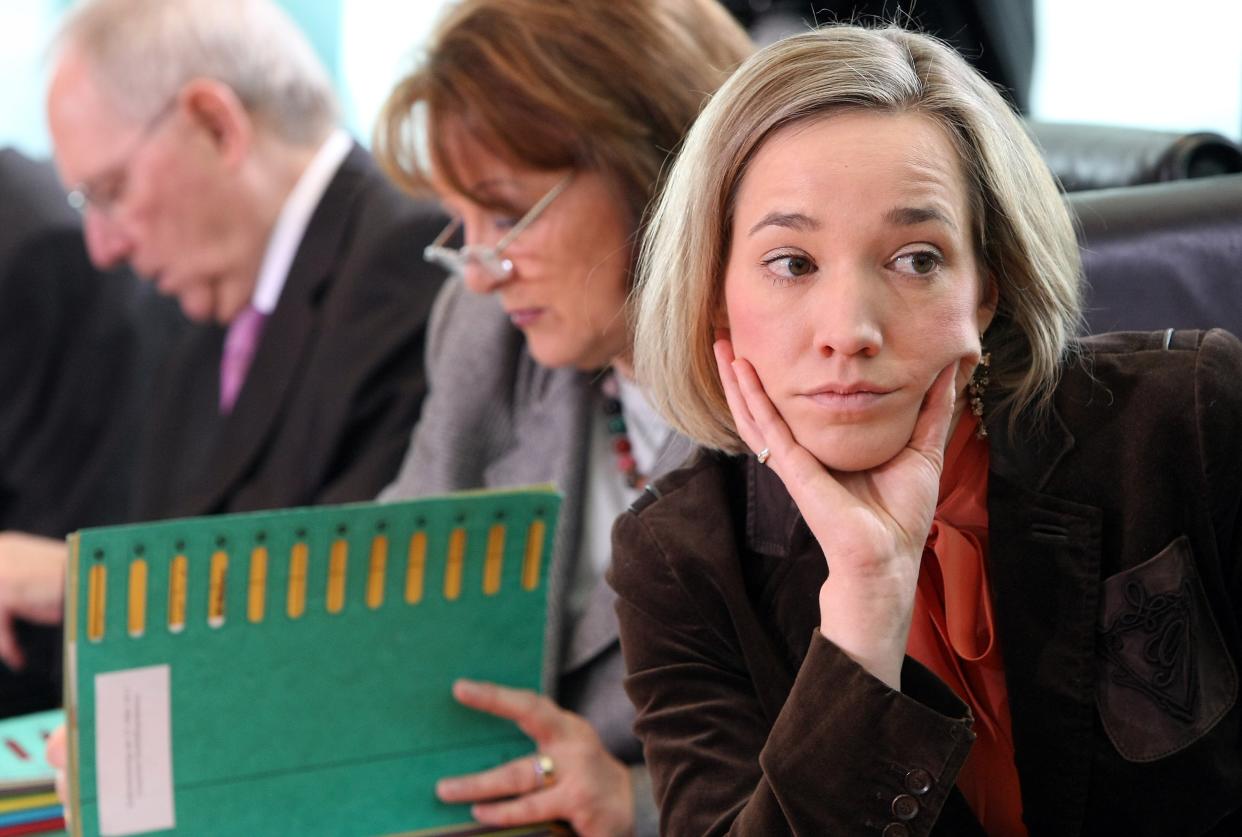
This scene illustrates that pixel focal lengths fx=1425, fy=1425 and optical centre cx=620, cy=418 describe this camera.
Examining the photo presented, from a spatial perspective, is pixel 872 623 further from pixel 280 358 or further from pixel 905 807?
pixel 280 358

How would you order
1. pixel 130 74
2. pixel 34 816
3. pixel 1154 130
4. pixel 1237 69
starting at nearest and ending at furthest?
1. pixel 34 816
2. pixel 1154 130
3. pixel 130 74
4. pixel 1237 69

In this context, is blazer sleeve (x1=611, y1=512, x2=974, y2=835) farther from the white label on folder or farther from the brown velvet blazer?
the white label on folder

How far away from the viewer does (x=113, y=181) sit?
87.4 inches

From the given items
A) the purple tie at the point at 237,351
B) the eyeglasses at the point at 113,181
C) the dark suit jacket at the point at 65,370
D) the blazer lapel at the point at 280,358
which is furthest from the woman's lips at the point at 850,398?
the dark suit jacket at the point at 65,370

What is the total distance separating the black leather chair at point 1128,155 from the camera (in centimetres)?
145

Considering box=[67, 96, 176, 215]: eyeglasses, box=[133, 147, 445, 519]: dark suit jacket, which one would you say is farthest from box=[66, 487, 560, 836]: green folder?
box=[67, 96, 176, 215]: eyeglasses

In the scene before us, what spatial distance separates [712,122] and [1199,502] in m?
0.42

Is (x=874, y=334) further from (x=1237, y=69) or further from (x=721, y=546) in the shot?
(x=1237, y=69)

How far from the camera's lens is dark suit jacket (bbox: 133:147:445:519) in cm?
188

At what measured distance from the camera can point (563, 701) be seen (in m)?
1.54

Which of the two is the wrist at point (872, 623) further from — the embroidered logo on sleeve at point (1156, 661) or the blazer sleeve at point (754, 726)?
the embroidered logo on sleeve at point (1156, 661)

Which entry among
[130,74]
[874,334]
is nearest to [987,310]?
[874,334]

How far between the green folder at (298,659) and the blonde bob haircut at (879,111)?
29 centimetres

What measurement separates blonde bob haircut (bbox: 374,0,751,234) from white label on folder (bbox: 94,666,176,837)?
60 cm
